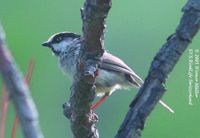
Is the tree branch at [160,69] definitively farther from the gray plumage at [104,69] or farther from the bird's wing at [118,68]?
the bird's wing at [118,68]

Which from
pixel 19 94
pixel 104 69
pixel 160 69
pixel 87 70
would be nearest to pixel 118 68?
pixel 104 69

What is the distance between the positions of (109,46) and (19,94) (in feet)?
42.9

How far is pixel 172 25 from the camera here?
43.7 ft

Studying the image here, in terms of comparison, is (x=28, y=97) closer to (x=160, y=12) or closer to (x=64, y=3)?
(x=160, y=12)

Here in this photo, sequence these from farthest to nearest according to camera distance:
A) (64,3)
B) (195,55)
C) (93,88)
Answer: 1. (64,3)
2. (195,55)
3. (93,88)

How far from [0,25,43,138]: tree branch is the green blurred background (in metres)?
8.41

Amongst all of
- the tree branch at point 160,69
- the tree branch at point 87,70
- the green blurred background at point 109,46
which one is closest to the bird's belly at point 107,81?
the tree branch at point 87,70

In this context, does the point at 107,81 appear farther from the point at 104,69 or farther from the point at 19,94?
the point at 19,94

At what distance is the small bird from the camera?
551 centimetres

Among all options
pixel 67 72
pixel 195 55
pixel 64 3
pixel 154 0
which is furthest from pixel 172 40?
pixel 64 3

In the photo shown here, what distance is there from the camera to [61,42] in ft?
19.7

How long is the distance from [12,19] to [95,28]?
15055 millimetres

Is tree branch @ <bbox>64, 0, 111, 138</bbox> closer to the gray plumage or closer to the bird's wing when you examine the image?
the gray plumage

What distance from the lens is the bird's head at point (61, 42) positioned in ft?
19.2
